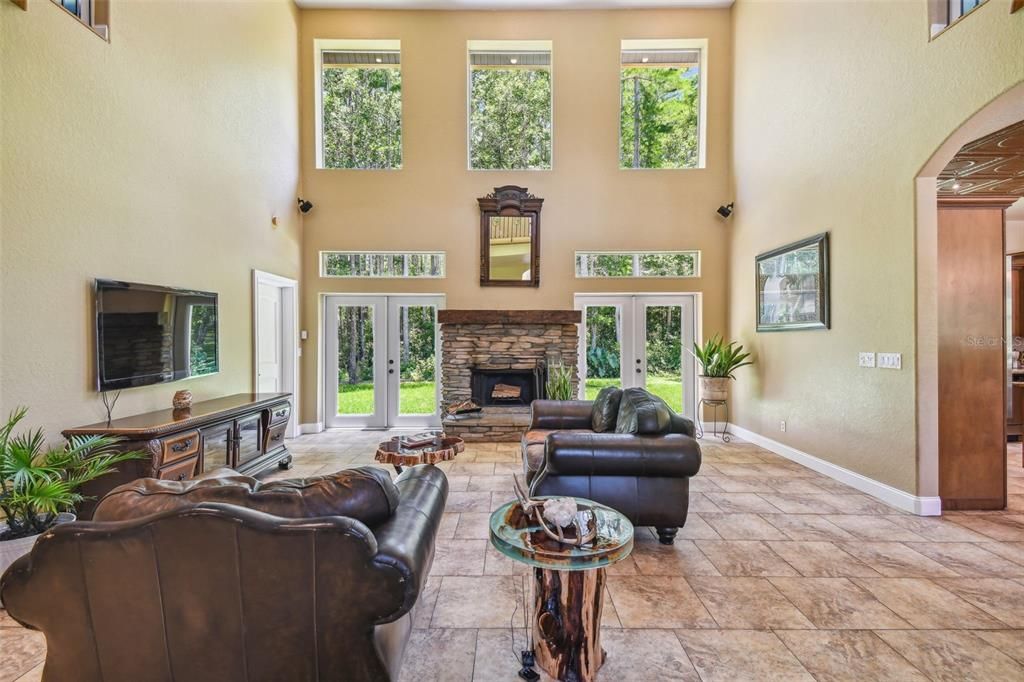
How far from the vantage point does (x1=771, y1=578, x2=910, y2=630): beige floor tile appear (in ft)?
A: 7.06

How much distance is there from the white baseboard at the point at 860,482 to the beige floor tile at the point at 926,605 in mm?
1217

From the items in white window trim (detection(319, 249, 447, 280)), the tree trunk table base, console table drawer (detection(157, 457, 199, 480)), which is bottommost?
the tree trunk table base

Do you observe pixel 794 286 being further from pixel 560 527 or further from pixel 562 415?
pixel 560 527

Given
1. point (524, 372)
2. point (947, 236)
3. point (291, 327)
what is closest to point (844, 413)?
point (947, 236)

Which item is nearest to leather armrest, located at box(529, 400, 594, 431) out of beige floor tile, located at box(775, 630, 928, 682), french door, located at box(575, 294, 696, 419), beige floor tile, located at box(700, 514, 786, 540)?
beige floor tile, located at box(700, 514, 786, 540)

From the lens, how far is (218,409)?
3676 mm

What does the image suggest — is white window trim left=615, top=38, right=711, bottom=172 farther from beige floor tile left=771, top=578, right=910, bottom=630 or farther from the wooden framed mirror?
beige floor tile left=771, top=578, right=910, bottom=630

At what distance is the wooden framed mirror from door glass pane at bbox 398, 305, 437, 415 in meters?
1.20

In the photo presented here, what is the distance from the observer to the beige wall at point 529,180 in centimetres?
647

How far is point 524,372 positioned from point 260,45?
506cm

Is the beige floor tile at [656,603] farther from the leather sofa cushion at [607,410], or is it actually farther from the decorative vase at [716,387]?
the decorative vase at [716,387]

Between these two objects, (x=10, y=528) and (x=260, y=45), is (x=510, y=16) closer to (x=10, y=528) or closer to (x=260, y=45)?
(x=260, y=45)

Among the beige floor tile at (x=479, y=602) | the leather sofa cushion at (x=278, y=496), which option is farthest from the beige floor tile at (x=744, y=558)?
the leather sofa cushion at (x=278, y=496)

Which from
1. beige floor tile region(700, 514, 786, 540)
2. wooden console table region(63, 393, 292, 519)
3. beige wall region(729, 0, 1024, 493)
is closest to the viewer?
wooden console table region(63, 393, 292, 519)
